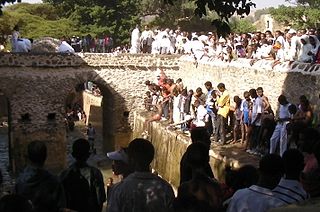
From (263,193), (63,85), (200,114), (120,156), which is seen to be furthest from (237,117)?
(63,85)

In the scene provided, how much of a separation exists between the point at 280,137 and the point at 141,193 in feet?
28.3

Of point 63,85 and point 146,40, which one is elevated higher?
point 146,40

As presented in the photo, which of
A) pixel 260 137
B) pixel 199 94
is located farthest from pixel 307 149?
pixel 199 94

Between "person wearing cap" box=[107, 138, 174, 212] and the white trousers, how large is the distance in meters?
8.23

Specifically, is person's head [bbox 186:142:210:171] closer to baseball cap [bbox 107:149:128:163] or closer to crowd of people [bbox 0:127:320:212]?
crowd of people [bbox 0:127:320:212]

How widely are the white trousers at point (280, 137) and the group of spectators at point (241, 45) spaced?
3223 millimetres

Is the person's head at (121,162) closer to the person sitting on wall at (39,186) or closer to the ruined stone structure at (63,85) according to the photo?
the person sitting on wall at (39,186)

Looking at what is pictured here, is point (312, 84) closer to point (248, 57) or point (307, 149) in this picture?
point (248, 57)

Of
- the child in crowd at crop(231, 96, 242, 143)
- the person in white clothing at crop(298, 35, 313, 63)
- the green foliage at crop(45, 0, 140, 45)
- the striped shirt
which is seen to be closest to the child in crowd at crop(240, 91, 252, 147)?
the child in crowd at crop(231, 96, 242, 143)

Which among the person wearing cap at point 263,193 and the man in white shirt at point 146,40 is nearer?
the person wearing cap at point 263,193

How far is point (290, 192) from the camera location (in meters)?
5.03

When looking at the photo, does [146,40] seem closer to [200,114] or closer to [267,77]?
[267,77]

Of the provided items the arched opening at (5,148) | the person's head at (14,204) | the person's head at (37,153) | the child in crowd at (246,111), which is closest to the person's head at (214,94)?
the child in crowd at (246,111)

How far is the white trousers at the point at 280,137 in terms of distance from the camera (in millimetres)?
12913
